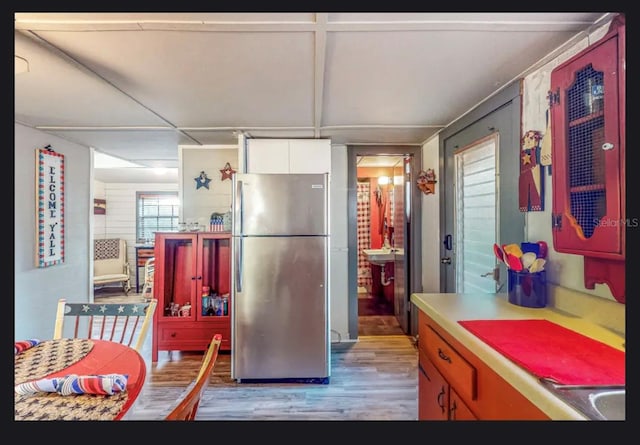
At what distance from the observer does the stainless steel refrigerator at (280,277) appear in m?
2.26

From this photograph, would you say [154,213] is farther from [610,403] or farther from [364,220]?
[610,403]

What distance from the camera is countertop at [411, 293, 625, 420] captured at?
0.70m

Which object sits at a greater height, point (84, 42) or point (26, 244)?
point (84, 42)

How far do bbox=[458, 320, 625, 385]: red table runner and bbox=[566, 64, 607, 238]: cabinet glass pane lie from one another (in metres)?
0.37

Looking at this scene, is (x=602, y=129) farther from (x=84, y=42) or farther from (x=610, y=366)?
(x=84, y=42)

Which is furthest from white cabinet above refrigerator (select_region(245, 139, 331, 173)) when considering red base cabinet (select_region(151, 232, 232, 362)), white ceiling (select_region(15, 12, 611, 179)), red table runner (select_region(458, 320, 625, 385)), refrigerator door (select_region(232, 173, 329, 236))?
red table runner (select_region(458, 320, 625, 385))

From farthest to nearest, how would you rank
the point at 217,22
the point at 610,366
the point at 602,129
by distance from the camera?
the point at 217,22
the point at 602,129
the point at 610,366

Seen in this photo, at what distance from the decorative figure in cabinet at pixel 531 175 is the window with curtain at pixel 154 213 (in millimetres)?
5945

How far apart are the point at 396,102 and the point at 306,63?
77 centimetres

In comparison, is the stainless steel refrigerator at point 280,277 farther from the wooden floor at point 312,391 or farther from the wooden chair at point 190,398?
the wooden chair at point 190,398

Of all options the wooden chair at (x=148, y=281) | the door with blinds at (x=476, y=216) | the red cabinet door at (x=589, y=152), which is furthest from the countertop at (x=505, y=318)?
the wooden chair at (x=148, y=281)

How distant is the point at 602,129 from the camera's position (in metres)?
0.95

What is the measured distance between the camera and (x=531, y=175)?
1.44 meters

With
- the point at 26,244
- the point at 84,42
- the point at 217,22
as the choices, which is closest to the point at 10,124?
the point at 84,42
